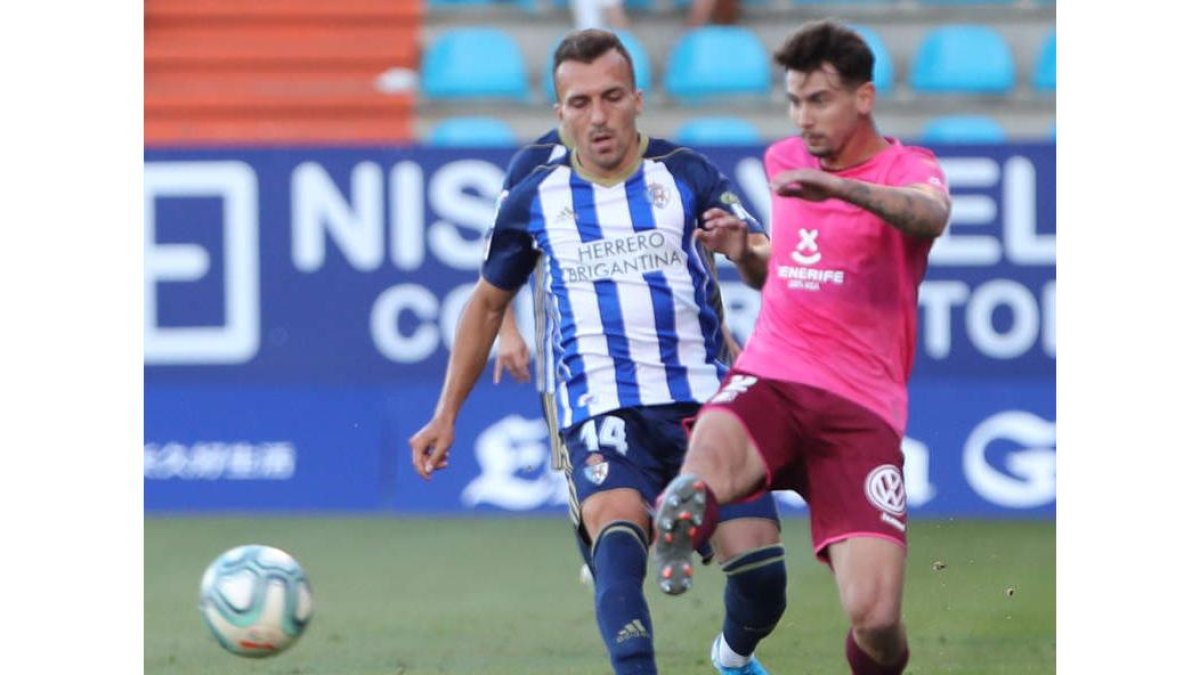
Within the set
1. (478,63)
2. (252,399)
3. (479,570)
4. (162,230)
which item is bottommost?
(479,570)

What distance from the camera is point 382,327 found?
1180 centimetres

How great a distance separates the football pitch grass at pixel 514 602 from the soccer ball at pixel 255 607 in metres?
0.87

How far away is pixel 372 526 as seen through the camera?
37.1ft

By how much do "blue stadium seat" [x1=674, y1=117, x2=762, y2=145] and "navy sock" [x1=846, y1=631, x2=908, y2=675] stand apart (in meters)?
7.76

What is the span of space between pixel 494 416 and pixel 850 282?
5893mm

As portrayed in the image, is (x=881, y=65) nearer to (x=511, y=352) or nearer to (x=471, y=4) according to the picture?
(x=471, y=4)

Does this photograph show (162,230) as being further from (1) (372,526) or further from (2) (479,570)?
(2) (479,570)

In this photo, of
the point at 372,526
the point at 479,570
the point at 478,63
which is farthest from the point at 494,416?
the point at 478,63

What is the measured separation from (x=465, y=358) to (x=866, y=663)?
→ 159 cm

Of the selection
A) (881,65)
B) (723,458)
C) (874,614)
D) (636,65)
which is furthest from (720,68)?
(874,614)

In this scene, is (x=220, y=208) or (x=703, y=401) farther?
(x=220, y=208)

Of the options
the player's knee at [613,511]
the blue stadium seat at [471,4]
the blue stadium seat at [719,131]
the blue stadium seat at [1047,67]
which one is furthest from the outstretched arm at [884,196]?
the blue stadium seat at [471,4]

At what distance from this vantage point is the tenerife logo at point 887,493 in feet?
18.6

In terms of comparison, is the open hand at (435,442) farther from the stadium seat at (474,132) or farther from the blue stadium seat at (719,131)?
the stadium seat at (474,132)
